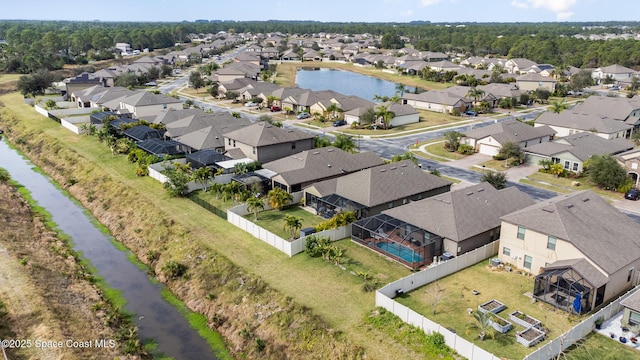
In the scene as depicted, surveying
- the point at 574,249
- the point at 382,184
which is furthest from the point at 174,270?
the point at 574,249

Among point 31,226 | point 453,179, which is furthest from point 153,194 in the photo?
point 453,179

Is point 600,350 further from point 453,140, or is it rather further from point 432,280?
point 453,140

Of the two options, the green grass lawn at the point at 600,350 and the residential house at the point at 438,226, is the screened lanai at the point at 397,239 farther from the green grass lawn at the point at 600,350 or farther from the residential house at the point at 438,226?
the green grass lawn at the point at 600,350

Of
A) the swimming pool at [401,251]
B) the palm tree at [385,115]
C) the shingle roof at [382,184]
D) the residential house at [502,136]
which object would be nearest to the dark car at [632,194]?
the residential house at [502,136]

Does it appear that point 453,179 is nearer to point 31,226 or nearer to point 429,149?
point 429,149

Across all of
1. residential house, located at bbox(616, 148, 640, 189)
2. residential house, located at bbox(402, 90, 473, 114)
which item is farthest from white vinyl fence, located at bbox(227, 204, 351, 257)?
residential house, located at bbox(402, 90, 473, 114)
